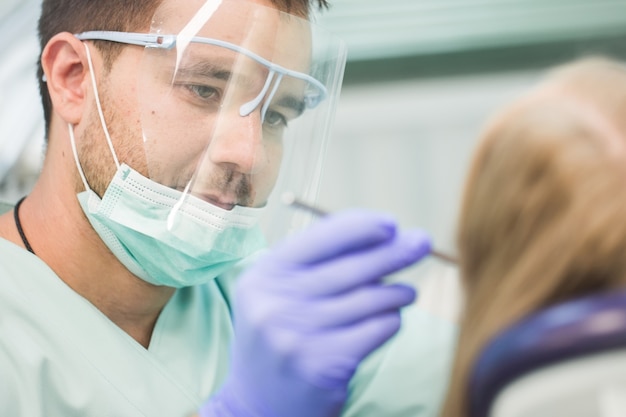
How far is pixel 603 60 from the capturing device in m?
A: 0.87

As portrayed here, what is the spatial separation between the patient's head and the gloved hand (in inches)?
5.5

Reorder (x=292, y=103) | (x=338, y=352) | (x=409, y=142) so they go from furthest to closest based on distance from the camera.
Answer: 1. (x=409, y=142)
2. (x=292, y=103)
3. (x=338, y=352)

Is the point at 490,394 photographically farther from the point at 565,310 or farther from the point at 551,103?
the point at 551,103

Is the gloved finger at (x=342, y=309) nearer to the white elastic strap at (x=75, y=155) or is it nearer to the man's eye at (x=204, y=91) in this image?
the man's eye at (x=204, y=91)

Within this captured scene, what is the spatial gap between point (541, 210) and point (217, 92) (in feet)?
2.19

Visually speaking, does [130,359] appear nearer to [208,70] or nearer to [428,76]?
[208,70]

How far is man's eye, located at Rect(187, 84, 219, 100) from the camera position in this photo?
120 cm

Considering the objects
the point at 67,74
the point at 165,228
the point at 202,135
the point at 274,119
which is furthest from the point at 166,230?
the point at 67,74

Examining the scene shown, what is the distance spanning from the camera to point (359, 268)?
0.87 meters

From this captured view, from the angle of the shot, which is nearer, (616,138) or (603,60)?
(616,138)

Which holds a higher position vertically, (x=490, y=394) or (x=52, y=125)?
(x=52, y=125)

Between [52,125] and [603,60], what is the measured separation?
1049 millimetres

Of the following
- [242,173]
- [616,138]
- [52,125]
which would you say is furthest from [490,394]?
[52,125]

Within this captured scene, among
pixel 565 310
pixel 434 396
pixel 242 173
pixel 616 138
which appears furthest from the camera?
pixel 434 396
